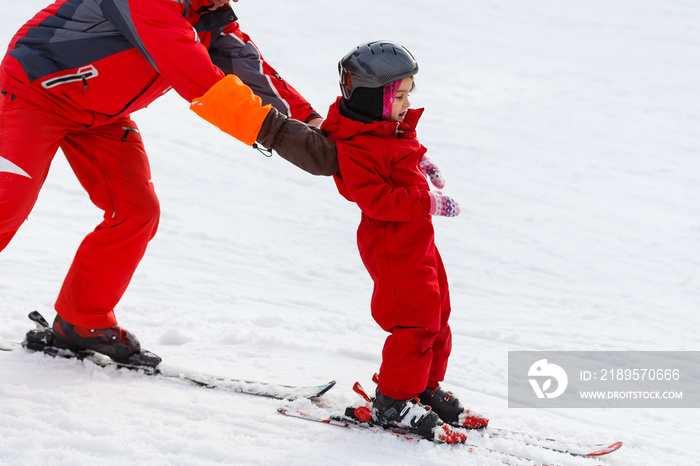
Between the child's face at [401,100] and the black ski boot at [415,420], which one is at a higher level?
the child's face at [401,100]

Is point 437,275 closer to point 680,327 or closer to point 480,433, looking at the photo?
point 480,433

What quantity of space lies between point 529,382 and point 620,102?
9.49m

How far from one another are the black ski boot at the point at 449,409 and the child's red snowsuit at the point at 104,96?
1396 millimetres

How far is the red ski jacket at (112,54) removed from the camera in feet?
8.83

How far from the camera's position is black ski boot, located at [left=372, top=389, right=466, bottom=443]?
2.83m

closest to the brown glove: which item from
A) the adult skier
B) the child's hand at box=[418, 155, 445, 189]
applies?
the adult skier

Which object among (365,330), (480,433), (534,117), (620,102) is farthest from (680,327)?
(620,102)

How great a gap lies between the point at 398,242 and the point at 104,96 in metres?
1.41

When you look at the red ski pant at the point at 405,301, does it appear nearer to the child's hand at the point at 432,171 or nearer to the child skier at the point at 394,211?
the child skier at the point at 394,211

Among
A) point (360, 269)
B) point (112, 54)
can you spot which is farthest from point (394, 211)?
point (360, 269)

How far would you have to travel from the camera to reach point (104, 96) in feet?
9.81

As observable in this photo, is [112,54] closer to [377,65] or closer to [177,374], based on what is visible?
[377,65]

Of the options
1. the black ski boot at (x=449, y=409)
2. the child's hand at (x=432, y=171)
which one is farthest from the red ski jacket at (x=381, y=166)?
the black ski boot at (x=449, y=409)

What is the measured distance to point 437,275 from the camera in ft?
9.76
